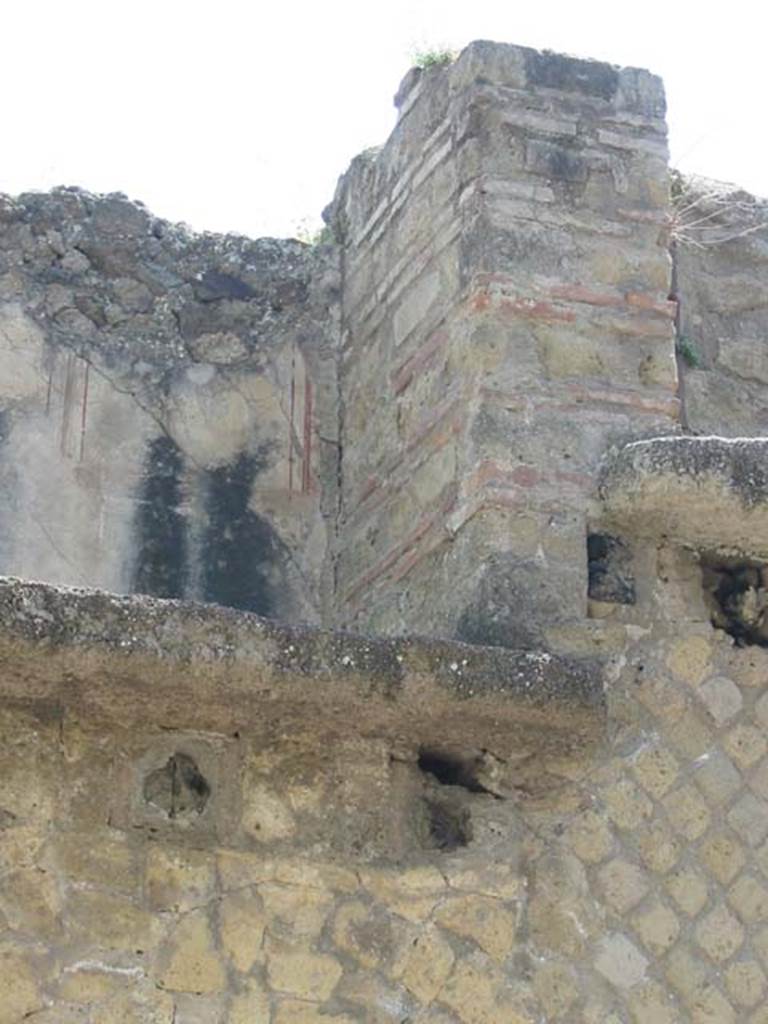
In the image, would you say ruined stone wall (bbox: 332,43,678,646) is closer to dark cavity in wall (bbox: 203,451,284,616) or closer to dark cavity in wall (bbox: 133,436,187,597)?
dark cavity in wall (bbox: 203,451,284,616)

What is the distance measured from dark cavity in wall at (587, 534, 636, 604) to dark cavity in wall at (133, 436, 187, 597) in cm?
114

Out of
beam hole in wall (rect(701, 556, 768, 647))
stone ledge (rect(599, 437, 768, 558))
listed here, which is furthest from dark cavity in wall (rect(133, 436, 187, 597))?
beam hole in wall (rect(701, 556, 768, 647))

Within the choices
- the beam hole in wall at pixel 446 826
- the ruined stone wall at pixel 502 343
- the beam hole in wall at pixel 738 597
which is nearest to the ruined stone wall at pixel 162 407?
the ruined stone wall at pixel 502 343

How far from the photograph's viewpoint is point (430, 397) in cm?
746

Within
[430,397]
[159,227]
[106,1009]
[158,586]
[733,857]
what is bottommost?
[106,1009]

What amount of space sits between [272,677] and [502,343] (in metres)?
1.31

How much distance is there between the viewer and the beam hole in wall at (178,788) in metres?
6.53

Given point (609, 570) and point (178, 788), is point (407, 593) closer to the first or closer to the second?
point (609, 570)

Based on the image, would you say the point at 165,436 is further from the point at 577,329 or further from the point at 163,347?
the point at 577,329

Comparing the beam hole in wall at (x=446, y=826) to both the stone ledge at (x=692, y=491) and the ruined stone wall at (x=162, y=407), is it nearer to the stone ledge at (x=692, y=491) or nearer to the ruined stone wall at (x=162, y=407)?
the stone ledge at (x=692, y=491)

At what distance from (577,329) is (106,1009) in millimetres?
2254

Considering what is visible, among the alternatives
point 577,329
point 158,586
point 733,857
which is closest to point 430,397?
point 577,329

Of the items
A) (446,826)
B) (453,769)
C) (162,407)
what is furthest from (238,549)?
(446,826)

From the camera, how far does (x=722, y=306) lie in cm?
797
